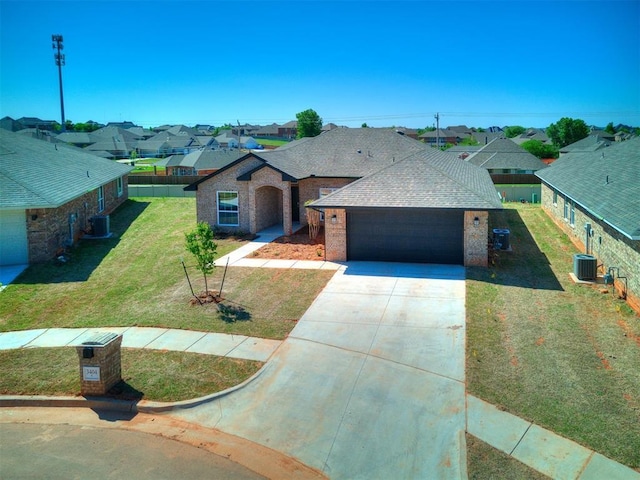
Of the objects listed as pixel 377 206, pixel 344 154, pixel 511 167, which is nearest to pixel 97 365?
pixel 377 206

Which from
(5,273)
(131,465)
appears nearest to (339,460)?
(131,465)

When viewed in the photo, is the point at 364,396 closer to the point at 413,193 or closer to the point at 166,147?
the point at 413,193

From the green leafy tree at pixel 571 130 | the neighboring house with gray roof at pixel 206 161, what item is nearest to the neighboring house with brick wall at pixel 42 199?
the neighboring house with gray roof at pixel 206 161

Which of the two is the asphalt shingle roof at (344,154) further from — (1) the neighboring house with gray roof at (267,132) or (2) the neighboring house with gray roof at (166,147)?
(1) the neighboring house with gray roof at (267,132)

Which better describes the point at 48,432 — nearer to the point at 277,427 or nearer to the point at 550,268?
the point at 277,427

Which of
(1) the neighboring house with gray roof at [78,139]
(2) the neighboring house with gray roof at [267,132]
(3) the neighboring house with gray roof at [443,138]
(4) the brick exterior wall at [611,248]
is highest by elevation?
(2) the neighboring house with gray roof at [267,132]

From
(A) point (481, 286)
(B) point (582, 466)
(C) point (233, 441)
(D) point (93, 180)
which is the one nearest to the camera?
(B) point (582, 466)
